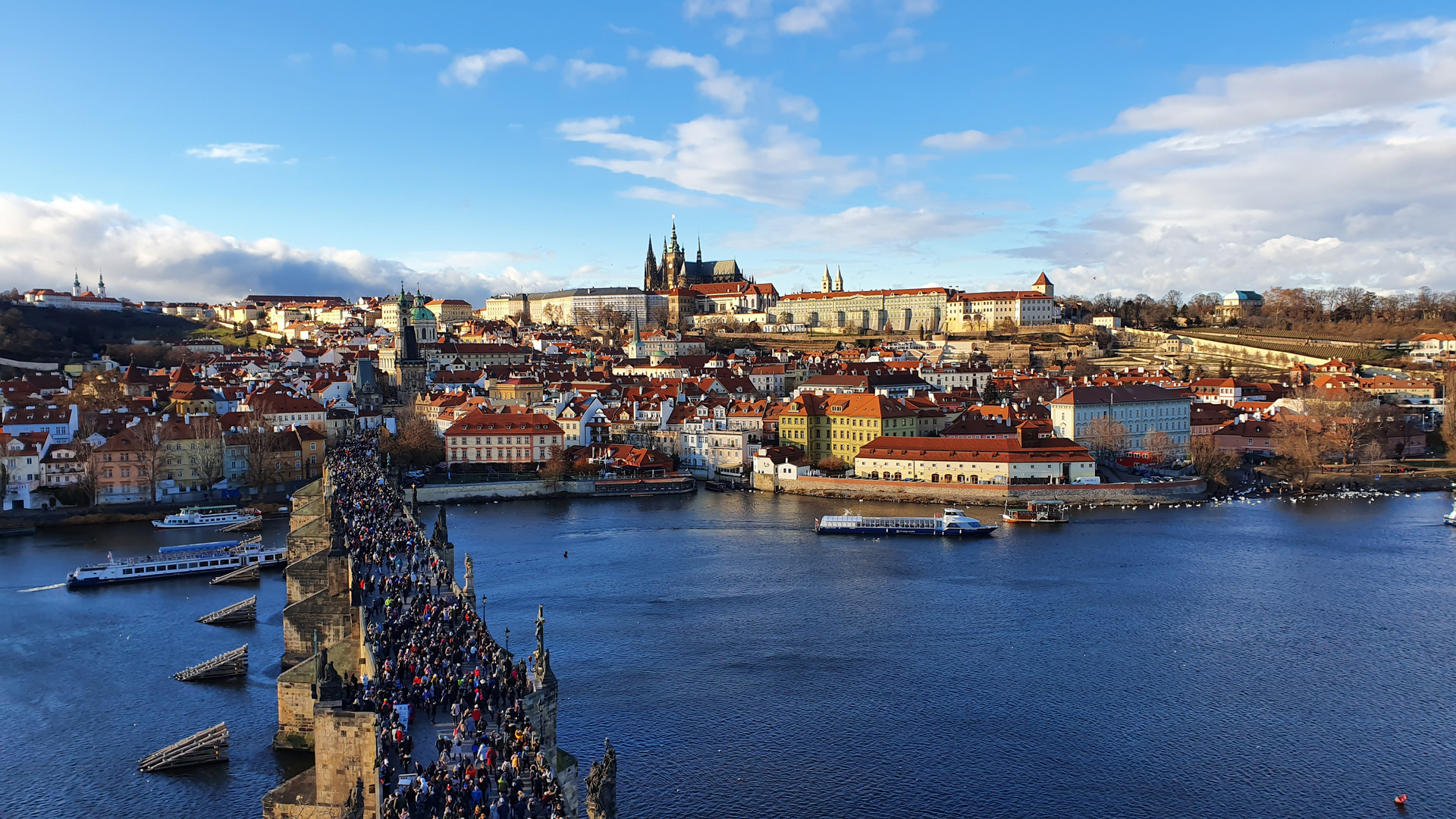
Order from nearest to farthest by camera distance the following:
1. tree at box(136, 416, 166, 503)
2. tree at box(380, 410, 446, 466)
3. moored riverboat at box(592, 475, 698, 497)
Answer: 1. tree at box(136, 416, 166, 503)
2. moored riverboat at box(592, 475, 698, 497)
3. tree at box(380, 410, 446, 466)

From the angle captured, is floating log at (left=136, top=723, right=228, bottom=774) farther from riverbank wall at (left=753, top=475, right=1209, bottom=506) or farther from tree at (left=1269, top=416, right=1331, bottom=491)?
tree at (left=1269, top=416, right=1331, bottom=491)

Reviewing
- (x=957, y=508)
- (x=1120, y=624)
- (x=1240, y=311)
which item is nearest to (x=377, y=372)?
(x=957, y=508)

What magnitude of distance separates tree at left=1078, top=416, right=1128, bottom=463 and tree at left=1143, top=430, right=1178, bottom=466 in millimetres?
963

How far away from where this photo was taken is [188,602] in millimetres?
21719

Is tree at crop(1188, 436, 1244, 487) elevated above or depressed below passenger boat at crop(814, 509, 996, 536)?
above

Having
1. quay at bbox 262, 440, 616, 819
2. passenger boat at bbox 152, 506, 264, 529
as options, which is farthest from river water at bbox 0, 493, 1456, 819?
passenger boat at bbox 152, 506, 264, 529

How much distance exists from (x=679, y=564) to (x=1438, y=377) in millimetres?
48269

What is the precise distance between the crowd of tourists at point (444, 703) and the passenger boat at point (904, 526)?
15.3 m

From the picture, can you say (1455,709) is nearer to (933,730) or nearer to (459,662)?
(933,730)

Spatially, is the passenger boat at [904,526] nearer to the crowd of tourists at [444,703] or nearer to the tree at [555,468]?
the tree at [555,468]

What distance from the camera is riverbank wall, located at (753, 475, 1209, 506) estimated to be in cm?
3512

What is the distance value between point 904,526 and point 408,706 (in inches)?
857

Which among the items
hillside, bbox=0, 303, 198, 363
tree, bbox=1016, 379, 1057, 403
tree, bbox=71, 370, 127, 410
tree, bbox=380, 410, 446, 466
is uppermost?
hillside, bbox=0, 303, 198, 363

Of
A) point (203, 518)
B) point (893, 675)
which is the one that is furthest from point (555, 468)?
point (893, 675)
